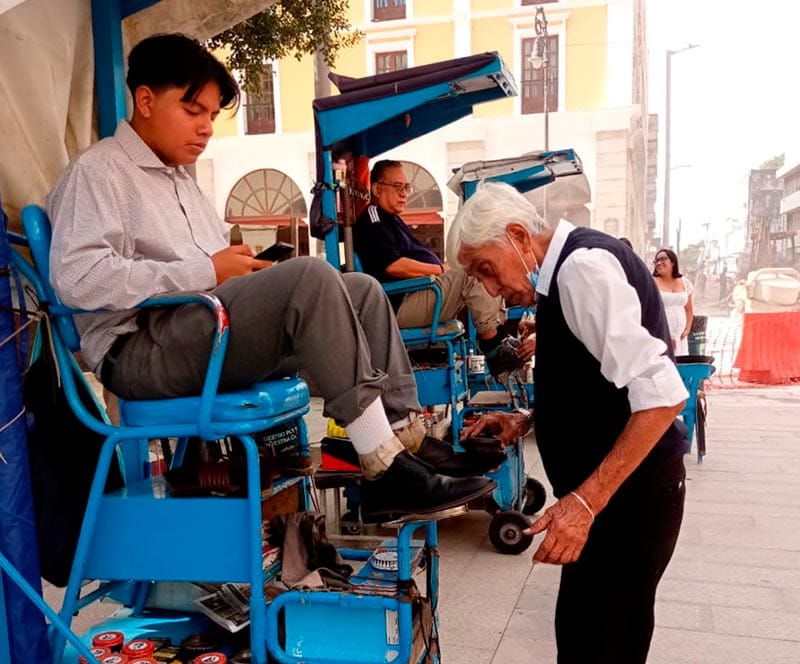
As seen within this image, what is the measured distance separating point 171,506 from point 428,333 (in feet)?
7.53

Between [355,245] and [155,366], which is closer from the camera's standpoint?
[155,366]

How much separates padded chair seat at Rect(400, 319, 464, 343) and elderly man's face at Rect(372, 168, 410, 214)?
0.84 meters

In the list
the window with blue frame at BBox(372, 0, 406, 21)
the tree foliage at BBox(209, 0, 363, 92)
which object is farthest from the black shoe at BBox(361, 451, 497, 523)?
the window with blue frame at BBox(372, 0, 406, 21)

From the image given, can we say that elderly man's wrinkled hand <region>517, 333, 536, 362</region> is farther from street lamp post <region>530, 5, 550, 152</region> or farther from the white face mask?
street lamp post <region>530, 5, 550, 152</region>

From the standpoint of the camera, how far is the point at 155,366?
6.06 ft

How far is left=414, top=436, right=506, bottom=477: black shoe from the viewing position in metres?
1.99

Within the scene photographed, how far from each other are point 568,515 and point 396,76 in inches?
107

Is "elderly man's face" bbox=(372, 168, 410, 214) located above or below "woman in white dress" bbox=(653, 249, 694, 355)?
above

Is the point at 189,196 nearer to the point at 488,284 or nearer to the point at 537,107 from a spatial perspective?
the point at 488,284

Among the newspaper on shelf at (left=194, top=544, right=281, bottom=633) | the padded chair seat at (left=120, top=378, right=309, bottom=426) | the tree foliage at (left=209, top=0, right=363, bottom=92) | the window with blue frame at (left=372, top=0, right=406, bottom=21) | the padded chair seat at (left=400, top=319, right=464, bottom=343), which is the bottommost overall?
the newspaper on shelf at (left=194, top=544, right=281, bottom=633)

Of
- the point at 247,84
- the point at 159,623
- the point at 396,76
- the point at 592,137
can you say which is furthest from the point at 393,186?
the point at 592,137

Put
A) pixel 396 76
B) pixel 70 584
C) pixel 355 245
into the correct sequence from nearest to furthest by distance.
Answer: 1. pixel 70 584
2. pixel 396 76
3. pixel 355 245

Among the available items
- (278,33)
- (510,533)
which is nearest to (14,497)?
(510,533)

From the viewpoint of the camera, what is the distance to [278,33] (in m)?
6.60
